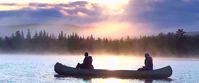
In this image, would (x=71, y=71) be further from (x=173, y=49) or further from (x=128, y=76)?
(x=173, y=49)

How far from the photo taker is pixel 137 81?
48188 millimetres

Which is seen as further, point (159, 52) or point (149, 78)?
point (159, 52)

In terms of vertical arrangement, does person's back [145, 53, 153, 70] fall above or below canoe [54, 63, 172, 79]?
above

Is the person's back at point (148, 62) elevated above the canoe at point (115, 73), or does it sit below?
above

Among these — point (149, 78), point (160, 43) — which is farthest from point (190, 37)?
point (149, 78)

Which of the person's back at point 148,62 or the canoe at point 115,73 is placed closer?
the person's back at point 148,62

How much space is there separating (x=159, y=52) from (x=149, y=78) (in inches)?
5282

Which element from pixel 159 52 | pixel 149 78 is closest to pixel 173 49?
pixel 159 52

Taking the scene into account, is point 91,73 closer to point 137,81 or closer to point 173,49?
point 137,81

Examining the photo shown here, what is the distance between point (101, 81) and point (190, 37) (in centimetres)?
14259

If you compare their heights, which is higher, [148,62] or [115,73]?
[148,62]

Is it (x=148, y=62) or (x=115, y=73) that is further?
(x=115, y=73)

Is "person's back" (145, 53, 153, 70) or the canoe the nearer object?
"person's back" (145, 53, 153, 70)

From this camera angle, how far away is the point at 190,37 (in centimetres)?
18738
